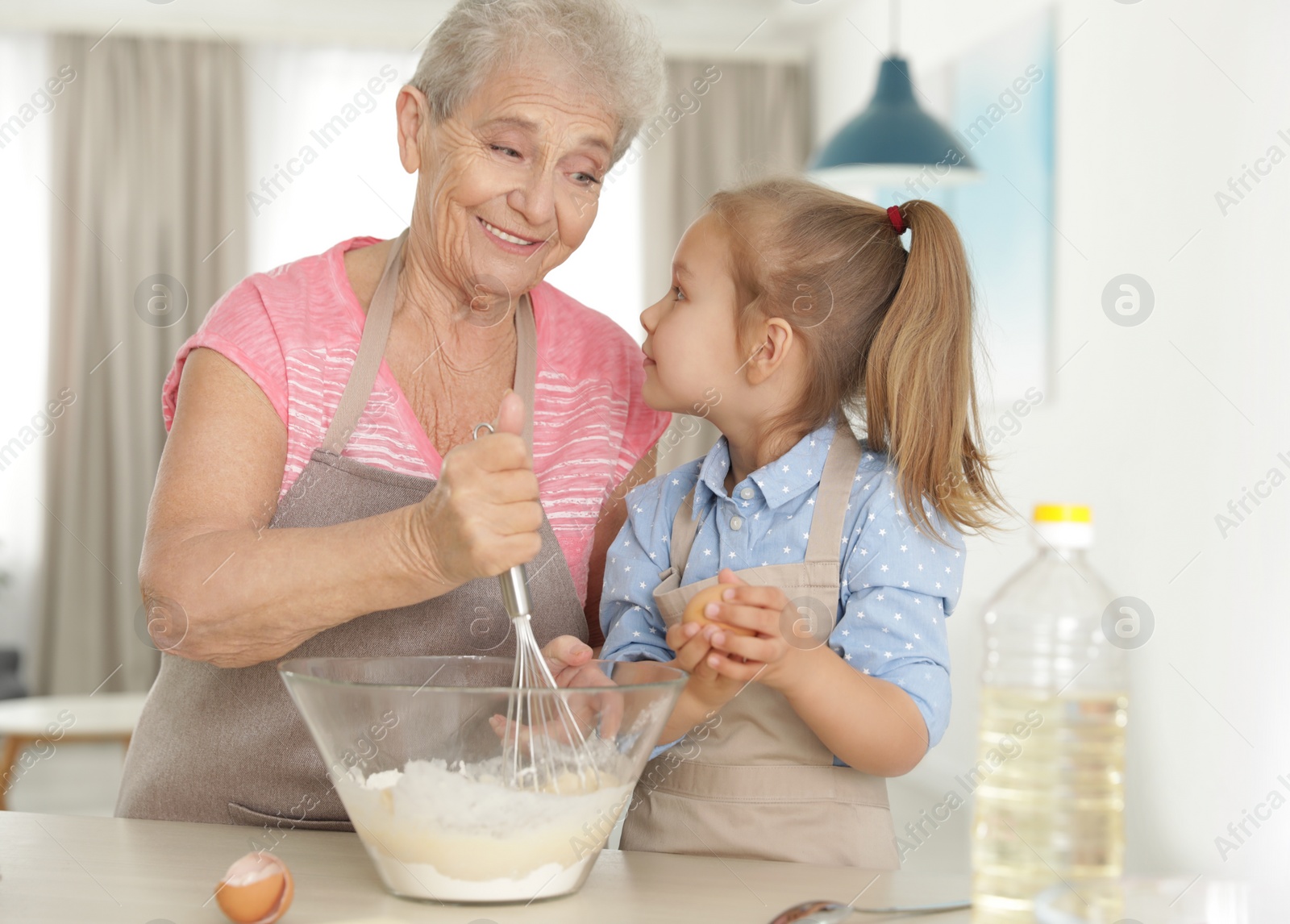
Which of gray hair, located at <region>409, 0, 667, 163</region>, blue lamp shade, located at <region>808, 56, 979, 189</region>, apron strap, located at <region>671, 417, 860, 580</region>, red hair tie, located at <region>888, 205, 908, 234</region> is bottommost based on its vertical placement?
apron strap, located at <region>671, 417, 860, 580</region>

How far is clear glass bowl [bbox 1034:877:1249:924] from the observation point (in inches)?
25.6

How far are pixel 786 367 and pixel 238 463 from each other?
0.61 metres

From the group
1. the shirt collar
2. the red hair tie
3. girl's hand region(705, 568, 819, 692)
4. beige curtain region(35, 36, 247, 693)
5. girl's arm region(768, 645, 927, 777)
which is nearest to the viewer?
girl's hand region(705, 568, 819, 692)

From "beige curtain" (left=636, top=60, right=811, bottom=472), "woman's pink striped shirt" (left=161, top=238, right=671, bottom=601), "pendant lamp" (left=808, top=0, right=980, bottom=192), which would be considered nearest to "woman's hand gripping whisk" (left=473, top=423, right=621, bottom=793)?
"woman's pink striped shirt" (left=161, top=238, right=671, bottom=601)

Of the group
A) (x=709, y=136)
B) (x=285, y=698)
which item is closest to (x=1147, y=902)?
(x=285, y=698)

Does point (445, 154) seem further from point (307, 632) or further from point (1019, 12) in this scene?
point (1019, 12)

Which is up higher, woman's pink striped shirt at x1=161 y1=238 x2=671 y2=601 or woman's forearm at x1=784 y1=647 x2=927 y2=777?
woman's pink striped shirt at x1=161 y1=238 x2=671 y2=601

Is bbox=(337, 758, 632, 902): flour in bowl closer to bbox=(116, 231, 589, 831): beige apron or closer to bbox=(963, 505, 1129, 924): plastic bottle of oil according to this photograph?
bbox=(963, 505, 1129, 924): plastic bottle of oil

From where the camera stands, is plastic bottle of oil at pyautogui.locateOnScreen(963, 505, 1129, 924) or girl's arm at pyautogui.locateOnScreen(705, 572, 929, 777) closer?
plastic bottle of oil at pyautogui.locateOnScreen(963, 505, 1129, 924)

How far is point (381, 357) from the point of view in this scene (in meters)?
1.42

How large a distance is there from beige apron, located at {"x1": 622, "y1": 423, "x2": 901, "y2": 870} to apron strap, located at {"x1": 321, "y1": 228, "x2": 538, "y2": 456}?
0.41 m

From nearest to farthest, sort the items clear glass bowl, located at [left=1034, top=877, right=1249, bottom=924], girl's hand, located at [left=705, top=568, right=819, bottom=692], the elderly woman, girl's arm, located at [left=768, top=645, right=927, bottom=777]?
clear glass bowl, located at [left=1034, top=877, right=1249, bottom=924]
girl's hand, located at [left=705, top=568, right=819, bottom=692]
girl's arm, located at [left=768, top=645, right=927, bottom=777]
the elderly woman

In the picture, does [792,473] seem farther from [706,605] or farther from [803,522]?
[706,605]

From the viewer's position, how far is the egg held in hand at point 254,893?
83cm
